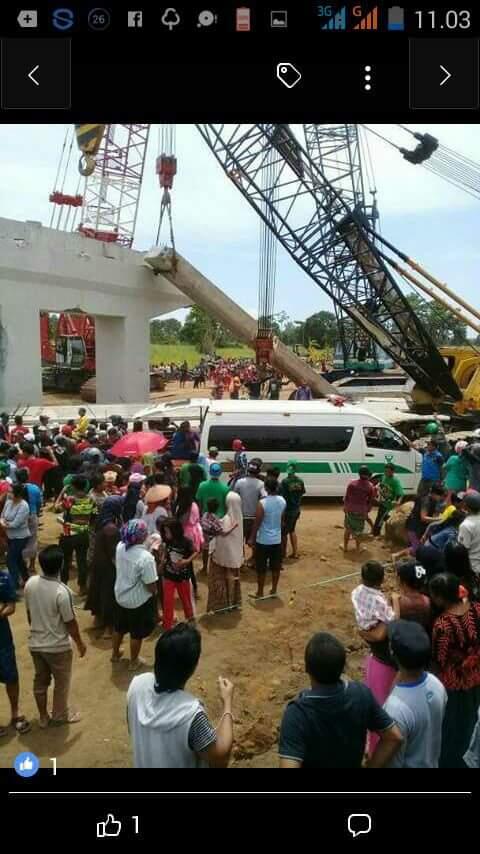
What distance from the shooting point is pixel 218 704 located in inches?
182

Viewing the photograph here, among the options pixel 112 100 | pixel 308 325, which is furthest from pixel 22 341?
pixel 308 325

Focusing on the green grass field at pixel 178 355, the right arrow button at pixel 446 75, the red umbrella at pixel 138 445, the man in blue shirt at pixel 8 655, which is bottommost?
the man in blue shirt at pixel 8 655

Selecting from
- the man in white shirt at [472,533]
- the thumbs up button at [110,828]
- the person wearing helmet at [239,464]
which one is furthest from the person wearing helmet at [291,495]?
the thumbs up button at [110,828]

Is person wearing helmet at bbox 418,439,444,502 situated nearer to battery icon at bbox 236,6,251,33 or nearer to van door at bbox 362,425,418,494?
van door at bbox 362,425,418,494

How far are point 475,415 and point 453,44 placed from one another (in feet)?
48.6

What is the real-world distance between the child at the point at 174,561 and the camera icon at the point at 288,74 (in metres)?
3.91

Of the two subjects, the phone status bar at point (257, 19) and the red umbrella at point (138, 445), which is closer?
the phone status bar at point (257, 19)

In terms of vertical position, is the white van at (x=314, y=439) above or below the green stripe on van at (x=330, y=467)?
above

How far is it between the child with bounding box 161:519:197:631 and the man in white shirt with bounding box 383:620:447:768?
298 cm

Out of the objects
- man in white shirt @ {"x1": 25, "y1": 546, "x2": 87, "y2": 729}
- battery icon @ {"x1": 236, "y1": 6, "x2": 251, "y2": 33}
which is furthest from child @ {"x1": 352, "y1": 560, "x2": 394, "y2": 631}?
battery icon @ {"x1": 236, "y1": 6, "x2": 251, "y2": 33}

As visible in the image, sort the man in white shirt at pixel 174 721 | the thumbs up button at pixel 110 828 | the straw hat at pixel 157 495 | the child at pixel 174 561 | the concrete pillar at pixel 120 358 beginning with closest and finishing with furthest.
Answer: the thumbs up button at pixel 110 828 < the man in white shirt at pixel 174 721 < the child at pixel 174 561 < the straw hat at pixel 157 495 < the concrete pillar at pixel 120 358

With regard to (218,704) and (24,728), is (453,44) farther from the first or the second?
(24,728)

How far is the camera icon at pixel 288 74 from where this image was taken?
2.19 metres

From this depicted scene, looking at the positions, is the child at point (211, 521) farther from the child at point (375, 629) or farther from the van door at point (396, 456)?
the van door at point (396, 456)
